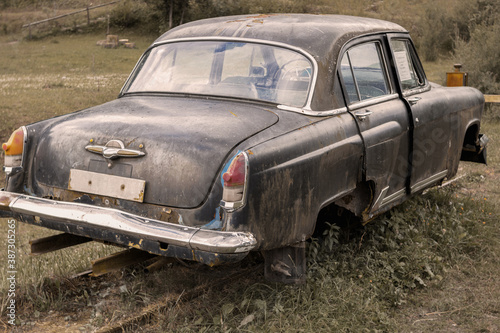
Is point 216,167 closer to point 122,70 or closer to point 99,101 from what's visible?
point 99,101

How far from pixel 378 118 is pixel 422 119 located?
70 centimetres

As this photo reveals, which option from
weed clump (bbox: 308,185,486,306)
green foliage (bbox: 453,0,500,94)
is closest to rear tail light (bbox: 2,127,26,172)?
weed clump (bbox: 308,185,486,306)

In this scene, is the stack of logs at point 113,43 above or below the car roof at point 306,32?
below

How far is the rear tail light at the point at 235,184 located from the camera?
10.6ft

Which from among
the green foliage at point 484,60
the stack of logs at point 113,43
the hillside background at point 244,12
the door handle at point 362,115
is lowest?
the stack of logs at point 113,43

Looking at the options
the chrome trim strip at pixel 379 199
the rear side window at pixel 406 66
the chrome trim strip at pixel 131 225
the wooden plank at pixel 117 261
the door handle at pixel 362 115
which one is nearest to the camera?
the chrome trim strip at pixel 131 225

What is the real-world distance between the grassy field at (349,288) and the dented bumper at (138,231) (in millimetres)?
571

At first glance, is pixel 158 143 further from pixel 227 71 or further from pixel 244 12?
pixel 244 12

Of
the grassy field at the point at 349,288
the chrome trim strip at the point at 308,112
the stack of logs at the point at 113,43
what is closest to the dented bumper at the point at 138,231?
the grassy field at the point at 349,288

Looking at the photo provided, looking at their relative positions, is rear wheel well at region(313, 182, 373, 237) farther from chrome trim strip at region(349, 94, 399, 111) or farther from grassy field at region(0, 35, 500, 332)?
chrome trim strip at region(349, 94, 399, 111)

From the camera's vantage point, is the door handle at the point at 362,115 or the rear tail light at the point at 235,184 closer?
the rear tail light at the point at 235,184

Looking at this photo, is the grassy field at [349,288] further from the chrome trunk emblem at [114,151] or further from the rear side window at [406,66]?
the rear side window at [406,66]

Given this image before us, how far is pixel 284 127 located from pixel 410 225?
200 cm

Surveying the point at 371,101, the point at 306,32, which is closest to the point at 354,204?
the point at 371,101
